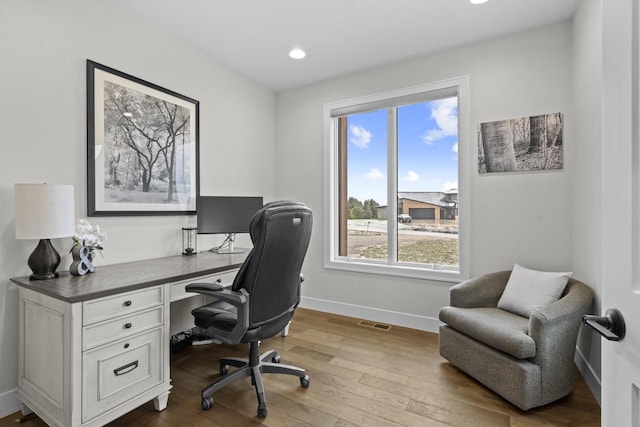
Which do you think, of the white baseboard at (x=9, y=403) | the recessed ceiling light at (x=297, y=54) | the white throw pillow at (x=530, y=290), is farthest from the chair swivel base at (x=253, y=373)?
the recessed ceiling light at (x=297, y=54)

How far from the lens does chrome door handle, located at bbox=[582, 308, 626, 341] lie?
A: 732 millimetres

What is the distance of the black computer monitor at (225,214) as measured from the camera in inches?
114

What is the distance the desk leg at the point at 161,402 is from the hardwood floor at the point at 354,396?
3cm

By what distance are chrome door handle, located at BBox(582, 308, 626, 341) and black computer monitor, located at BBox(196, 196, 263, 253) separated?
2670 mm

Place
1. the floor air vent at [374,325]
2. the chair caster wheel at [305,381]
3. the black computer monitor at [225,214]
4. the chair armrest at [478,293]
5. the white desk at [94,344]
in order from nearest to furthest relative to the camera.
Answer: the white desk at [94,344] → the chair caster wheel at [305,381] → the chair armrest at [478,293] → the black computer monitor at [225,214] → the floor air vent at [374,325]

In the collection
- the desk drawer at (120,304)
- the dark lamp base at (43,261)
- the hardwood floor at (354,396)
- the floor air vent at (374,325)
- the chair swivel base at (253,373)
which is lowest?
the hardwood floor at (354,396)

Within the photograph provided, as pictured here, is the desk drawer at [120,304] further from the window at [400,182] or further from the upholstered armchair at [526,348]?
the window at [400,182]

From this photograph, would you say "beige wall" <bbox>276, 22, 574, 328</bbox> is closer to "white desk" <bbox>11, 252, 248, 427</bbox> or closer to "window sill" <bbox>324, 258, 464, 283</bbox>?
"window sill" <bbox>324, 258, 464, 283</bbox>

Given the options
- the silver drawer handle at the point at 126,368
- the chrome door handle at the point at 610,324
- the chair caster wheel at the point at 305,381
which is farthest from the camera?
the chair caster wheel at the point at 305,381

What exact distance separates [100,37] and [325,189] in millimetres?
2454

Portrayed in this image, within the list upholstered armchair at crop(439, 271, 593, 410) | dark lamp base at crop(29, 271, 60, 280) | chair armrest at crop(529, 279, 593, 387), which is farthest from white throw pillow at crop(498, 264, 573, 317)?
dark lamp base at crop(29, 271, 60, 280)

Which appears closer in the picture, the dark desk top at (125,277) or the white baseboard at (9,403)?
the dark desk top at (125,277)

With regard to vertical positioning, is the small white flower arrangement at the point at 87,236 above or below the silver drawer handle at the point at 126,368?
above

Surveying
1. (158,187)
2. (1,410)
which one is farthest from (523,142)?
(1,410)
